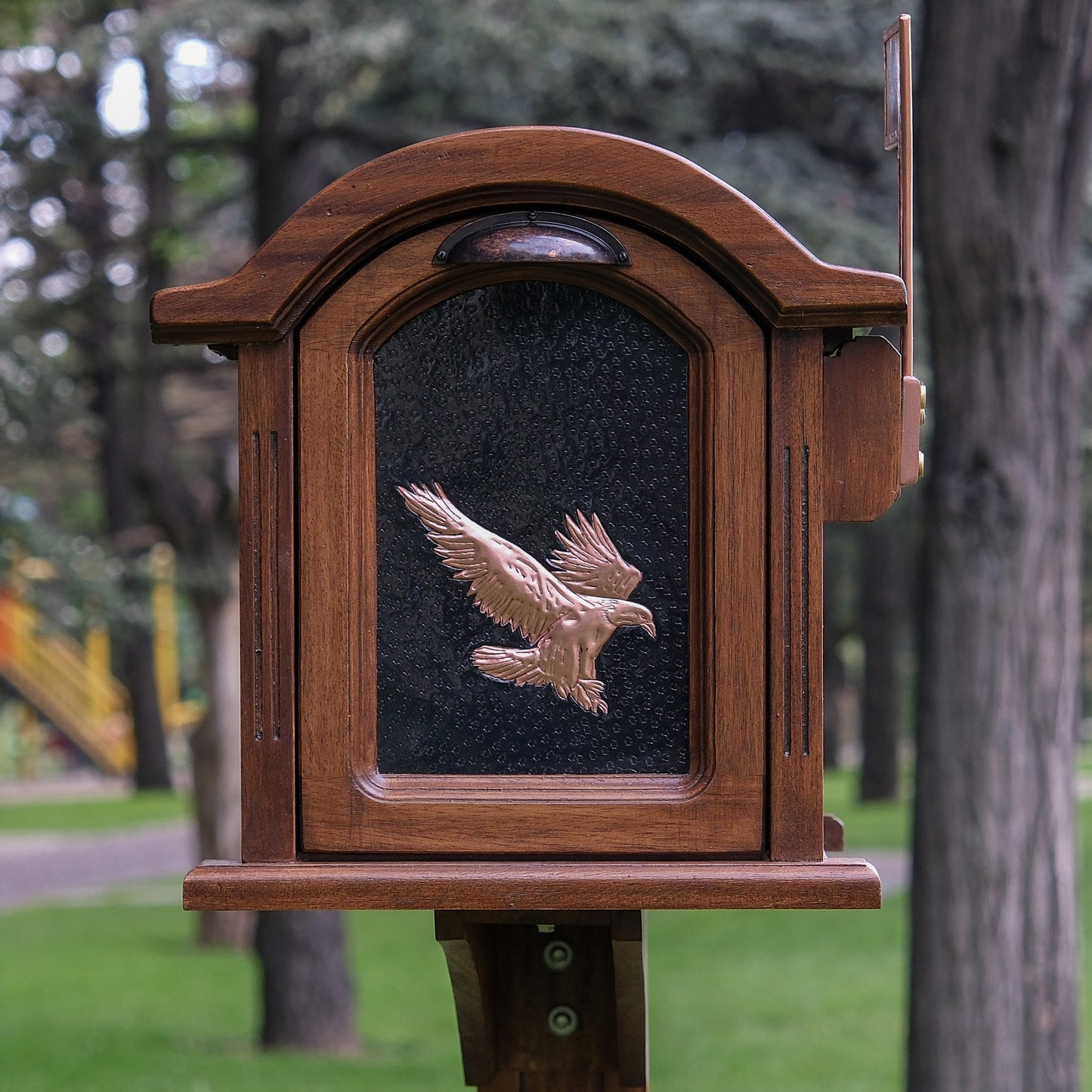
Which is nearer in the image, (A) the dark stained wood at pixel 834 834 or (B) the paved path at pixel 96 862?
(A) the dark stained wood at pixel 834 834

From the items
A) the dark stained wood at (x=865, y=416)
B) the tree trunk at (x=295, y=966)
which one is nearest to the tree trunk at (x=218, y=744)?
the tree trunk at (x=295, y=966)

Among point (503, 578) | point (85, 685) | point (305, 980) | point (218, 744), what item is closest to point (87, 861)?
point (218, 744)

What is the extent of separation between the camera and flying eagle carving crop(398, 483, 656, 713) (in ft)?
5.56

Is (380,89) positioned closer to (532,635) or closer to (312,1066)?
(312,1066)

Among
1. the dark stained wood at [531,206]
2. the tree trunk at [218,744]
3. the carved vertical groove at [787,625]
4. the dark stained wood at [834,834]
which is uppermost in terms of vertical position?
the dark stained wood at [531,206]

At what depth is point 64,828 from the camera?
55.9ft

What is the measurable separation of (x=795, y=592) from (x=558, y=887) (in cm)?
41

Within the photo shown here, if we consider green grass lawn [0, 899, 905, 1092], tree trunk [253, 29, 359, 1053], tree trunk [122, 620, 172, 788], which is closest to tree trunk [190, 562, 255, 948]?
green grass lawn [0, 899, 905, 1092]

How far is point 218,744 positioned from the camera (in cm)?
915

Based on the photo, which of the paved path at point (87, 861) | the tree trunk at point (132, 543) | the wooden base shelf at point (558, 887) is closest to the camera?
the wooden base shelf at point (558, 887)

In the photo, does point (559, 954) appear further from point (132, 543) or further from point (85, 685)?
point (85, 685)

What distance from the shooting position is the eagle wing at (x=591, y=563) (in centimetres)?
170

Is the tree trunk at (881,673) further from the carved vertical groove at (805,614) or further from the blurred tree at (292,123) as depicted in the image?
the carved vertical groove at (805,614)

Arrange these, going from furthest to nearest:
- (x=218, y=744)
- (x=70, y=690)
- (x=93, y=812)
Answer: (x=70, y=690) → (x=93, y=812) → (x=218, y=744)
